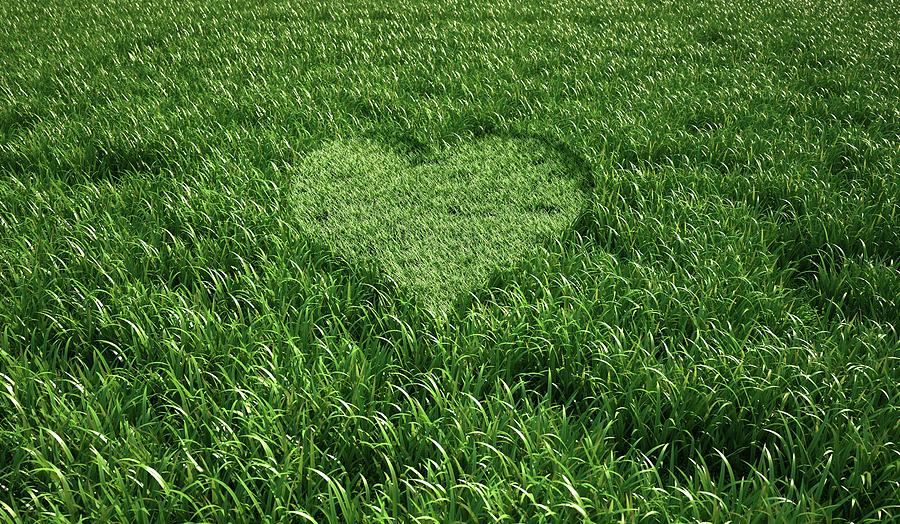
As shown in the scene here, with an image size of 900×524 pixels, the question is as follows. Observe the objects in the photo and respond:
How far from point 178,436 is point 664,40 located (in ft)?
20.1

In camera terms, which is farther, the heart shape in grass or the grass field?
the heart shape in grass

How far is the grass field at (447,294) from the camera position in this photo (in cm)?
212

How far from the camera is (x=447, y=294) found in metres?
3.08

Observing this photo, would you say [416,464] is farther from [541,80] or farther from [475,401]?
[541,80]

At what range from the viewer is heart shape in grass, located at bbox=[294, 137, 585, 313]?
3299 millimetres

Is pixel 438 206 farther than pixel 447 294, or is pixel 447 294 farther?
pixel 438 206

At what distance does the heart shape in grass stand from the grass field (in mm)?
21

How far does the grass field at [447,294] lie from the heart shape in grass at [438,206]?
21mm

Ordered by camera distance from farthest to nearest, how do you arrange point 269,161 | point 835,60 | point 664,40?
point 664,40, point 835,60, point 269,161

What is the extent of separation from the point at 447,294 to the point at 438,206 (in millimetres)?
858

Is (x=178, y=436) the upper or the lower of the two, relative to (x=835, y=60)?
upper

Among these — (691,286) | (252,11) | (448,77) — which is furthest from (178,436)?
(252,11)

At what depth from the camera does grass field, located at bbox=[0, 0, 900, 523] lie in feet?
6.94

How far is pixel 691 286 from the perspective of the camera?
3049 mm
